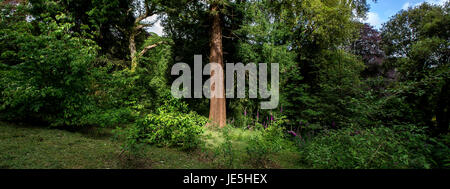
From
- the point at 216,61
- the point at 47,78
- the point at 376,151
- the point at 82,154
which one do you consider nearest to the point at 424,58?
the point at 216,61

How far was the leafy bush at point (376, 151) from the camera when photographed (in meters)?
2.48

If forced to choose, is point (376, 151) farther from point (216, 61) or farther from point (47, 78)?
point (47, 78)

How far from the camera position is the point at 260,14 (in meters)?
7.54

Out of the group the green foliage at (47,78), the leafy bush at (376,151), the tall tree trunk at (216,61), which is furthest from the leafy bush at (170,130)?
the tall tree trunk at (216,61)

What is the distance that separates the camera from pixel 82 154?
2.90 meters

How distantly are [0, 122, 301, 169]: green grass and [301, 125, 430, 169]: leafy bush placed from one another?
87 cm

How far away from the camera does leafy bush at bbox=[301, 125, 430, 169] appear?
2479 mm

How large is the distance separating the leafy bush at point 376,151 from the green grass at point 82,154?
2.84 feet

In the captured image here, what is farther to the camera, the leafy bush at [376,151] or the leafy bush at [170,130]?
the leafy bush at [170,130]

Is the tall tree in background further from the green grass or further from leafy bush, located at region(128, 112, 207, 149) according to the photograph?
leafy bush, located at region(128, 112, 207, 149)

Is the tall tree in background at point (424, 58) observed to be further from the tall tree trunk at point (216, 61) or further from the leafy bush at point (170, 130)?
the tall tree trunk at point (216, 61)

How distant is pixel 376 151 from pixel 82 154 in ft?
14.3

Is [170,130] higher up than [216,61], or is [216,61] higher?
[216,61]
